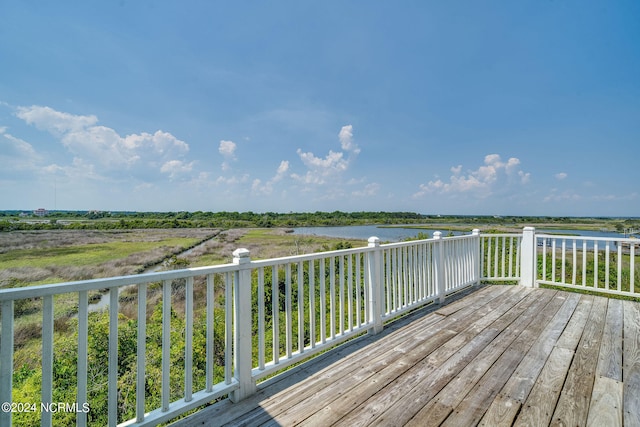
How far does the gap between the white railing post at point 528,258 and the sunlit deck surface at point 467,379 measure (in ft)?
4.33

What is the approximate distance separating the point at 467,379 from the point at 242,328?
169 centimetres

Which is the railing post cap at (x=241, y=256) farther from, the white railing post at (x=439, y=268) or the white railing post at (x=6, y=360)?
the white railing post at (x=439, y=268)

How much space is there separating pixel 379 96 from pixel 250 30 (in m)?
4.61

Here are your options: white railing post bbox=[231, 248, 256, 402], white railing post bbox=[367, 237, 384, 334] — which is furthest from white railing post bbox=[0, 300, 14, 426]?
white railing post bbox=[367, 237, 384, 334]

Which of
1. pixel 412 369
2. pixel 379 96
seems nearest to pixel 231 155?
pixel 379 96

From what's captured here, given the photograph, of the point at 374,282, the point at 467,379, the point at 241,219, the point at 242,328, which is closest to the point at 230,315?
the point at 242,328

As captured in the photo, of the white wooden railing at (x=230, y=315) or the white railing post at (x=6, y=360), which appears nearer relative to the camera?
the white railing post at (x=6, y=360)

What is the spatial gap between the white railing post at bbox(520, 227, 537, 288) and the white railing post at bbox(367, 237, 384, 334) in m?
3.39

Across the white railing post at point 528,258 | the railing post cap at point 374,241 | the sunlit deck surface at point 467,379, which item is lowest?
the sunlit deck surface at point 467,379

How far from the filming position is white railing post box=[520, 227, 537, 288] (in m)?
4.44

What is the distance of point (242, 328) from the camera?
1774 mm

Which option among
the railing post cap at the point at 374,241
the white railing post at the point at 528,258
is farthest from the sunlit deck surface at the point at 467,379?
the white railing post at the point at 528,258

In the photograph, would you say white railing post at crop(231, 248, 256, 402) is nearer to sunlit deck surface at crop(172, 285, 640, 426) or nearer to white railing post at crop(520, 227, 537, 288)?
sunlit deck surface at crop(172, 285, 640, 426)

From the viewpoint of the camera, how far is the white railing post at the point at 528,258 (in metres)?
4.44
